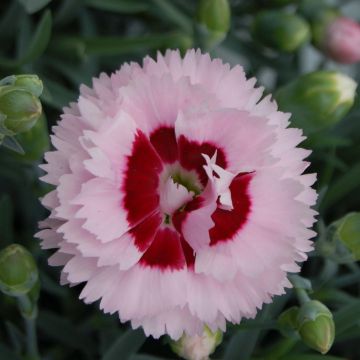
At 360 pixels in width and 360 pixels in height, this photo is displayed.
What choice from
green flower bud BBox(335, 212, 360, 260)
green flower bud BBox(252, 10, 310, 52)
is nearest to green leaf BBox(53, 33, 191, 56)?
green flower bud BBox(252, 10, 310, 52)

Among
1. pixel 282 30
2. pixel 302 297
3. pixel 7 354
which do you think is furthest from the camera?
pixel 282 30

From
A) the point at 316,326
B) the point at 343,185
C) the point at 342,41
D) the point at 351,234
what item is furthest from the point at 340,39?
the point at 316,326

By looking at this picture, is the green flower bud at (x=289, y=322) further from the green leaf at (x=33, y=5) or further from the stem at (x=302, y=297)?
the green leaf at (x=33, y=5)

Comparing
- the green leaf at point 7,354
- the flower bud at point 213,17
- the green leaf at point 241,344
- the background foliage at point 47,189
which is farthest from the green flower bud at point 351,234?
the green leaf at point 7,354

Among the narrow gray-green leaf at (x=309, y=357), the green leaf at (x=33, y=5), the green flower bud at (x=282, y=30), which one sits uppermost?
the green flower bud at (x=282, y=30)

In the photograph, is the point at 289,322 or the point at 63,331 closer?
the point at 289,322

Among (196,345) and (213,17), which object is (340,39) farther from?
(196,345)

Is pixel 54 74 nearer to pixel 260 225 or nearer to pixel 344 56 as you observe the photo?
pixel 344 56
